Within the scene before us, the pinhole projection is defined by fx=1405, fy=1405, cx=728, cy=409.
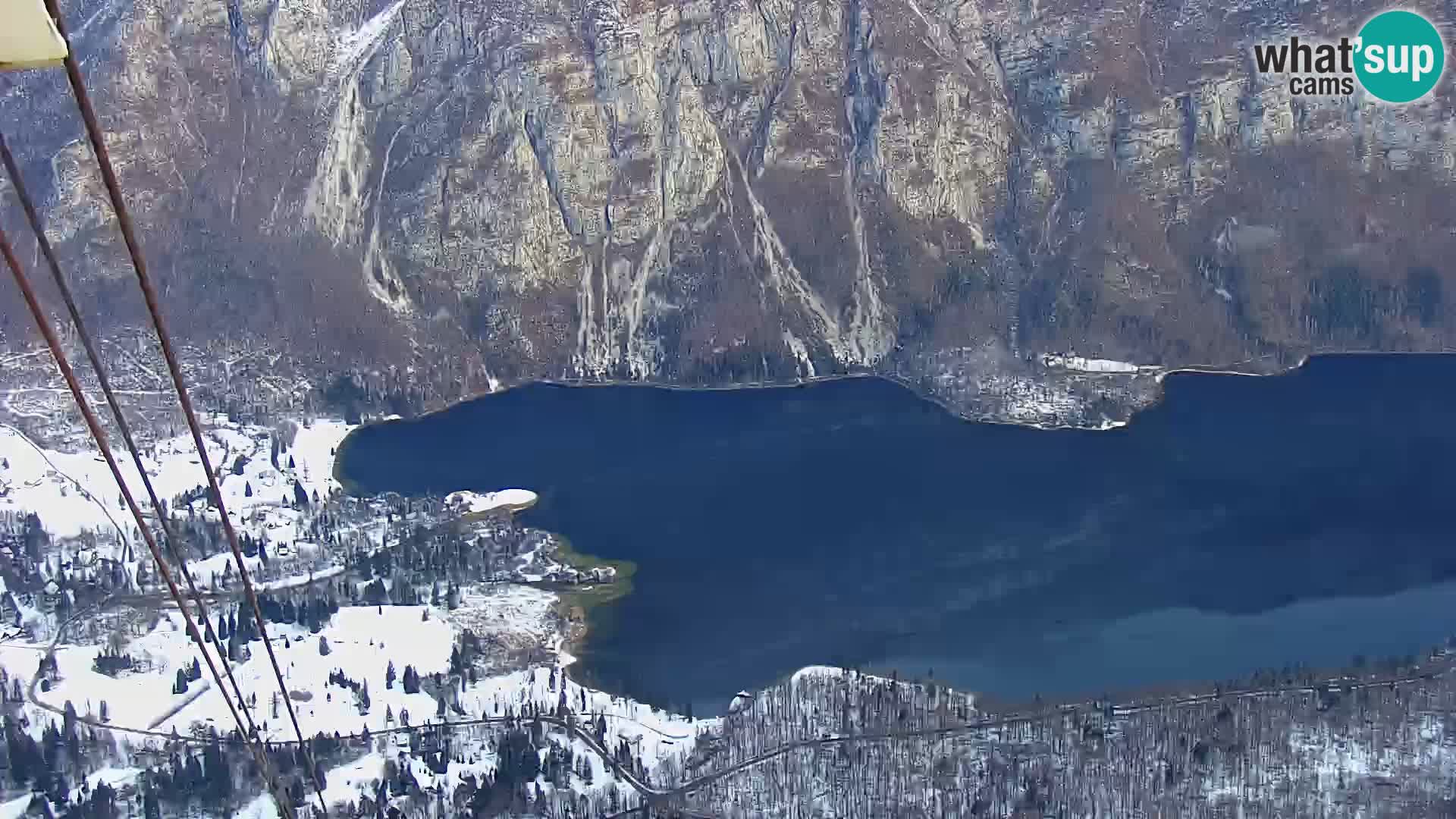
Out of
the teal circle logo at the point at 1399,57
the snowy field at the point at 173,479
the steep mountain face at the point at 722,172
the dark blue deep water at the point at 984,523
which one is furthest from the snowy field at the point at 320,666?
the teal circle logo at the point at 1399,57

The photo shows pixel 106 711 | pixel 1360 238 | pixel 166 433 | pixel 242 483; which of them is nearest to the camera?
pixel 106 711

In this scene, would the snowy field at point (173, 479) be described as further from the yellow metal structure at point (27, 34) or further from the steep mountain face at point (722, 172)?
the yellow metal structure at point (27, 34)

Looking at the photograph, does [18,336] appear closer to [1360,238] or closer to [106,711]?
[106,711]

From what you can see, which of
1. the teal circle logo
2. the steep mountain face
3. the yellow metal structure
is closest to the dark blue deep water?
the steep mountain face

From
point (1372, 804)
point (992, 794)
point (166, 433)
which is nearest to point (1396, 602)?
point (1372, 804)

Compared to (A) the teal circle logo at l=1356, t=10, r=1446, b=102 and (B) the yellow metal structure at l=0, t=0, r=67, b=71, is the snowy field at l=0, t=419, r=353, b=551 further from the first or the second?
(A) the teal circle logo at l=1356, t=10, r=1446, b=102
